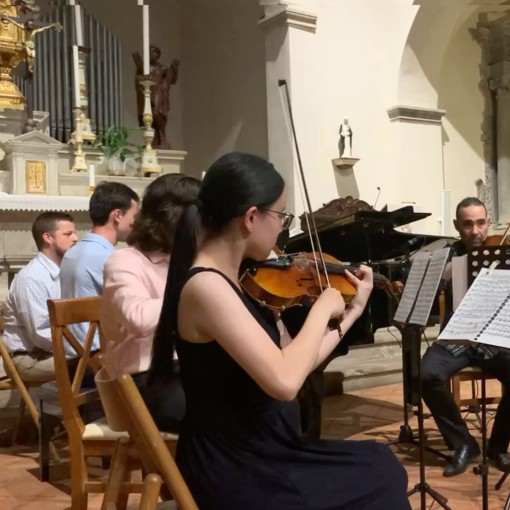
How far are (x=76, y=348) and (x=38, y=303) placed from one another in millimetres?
834

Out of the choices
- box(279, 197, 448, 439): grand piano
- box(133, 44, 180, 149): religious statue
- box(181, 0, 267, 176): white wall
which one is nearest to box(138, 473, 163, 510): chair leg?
box(279, 197, 448, 439): grand piano

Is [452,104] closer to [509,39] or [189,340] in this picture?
[509,39]

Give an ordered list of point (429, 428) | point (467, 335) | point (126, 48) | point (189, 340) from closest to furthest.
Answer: point (189, 340) → point (467, 335) → point (429, 428) → point (126, 48)

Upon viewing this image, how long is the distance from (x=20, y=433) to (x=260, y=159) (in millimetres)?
2616

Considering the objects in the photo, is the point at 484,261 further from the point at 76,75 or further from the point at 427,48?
the point at 427,48

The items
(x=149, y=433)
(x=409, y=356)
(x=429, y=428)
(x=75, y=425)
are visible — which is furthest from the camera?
(x=429, y=428)

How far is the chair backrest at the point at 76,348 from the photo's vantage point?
2229 mm

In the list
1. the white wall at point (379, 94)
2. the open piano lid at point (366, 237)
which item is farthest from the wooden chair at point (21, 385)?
the white wall at point (379, 94)

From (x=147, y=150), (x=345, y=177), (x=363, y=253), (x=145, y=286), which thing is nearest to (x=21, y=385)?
(x=145, y=286)

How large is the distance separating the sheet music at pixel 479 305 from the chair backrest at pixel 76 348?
45.4 inches

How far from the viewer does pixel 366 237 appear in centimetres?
355

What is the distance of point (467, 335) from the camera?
2014 mm

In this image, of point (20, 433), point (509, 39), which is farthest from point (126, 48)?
point (20, 433)

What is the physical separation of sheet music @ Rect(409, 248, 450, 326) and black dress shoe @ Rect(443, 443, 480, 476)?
86 centimetres
